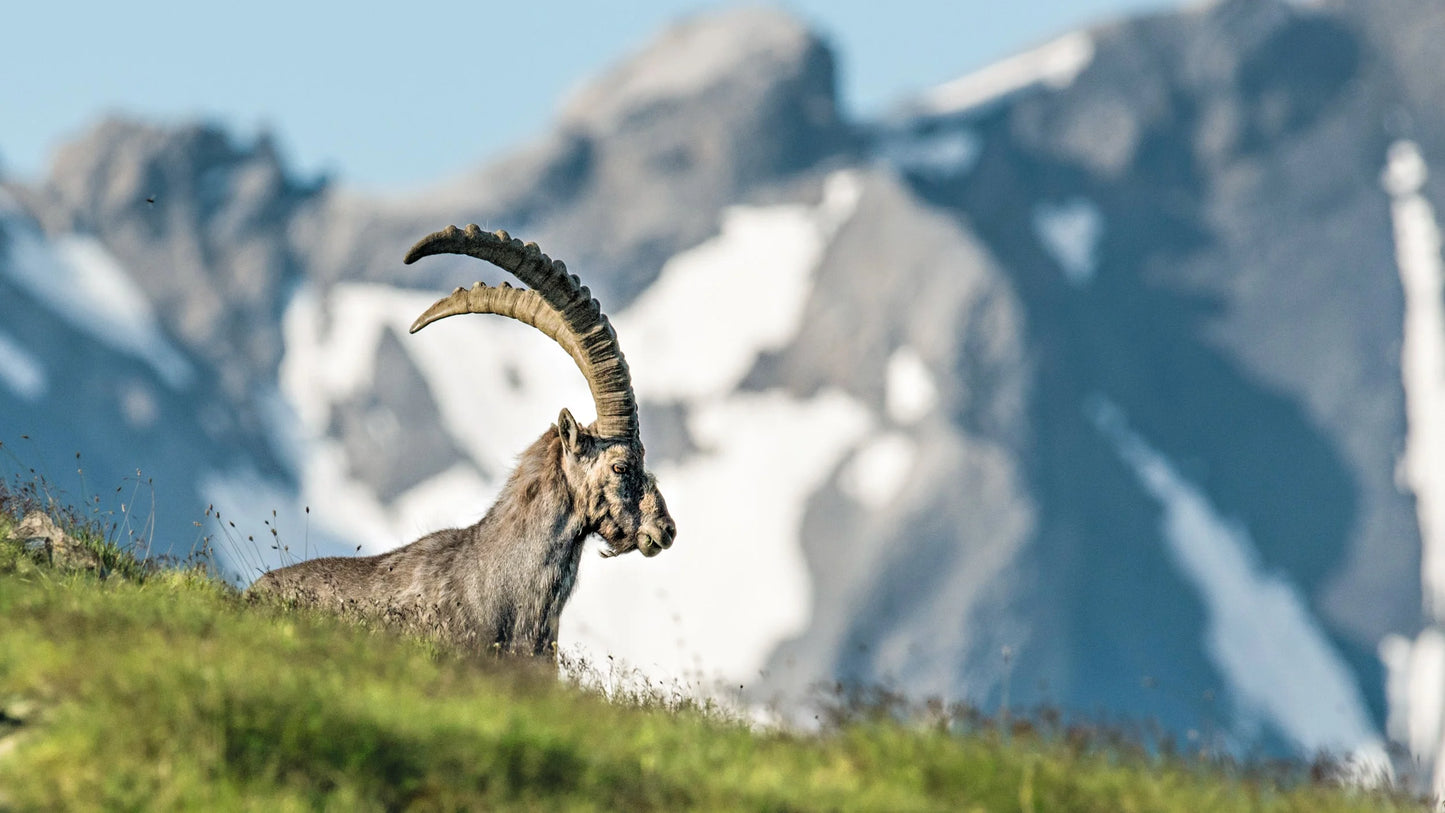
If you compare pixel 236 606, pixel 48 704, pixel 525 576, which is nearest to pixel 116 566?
pixel 236 606

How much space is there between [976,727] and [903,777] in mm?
1215

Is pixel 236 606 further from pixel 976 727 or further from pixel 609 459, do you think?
pixel 976 727

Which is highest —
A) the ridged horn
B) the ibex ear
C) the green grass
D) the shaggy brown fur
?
the ridged horn

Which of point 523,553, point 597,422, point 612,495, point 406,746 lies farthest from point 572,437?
point 406,746

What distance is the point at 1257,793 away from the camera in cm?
917

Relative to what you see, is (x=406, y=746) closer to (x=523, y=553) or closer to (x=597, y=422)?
(x=523, y=553)

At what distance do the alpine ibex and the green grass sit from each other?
3.32 m

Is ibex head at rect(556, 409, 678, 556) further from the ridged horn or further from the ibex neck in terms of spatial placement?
the ridged horn

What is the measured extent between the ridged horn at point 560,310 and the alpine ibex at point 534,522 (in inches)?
0.5

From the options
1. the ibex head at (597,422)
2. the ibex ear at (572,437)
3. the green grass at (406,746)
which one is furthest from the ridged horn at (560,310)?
the green grass at (406,746)

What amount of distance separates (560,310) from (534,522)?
1.95 metres

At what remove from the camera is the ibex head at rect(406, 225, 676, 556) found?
14258 mm

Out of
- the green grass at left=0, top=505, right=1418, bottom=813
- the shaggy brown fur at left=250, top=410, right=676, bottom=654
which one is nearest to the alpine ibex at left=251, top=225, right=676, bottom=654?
the shaggy brown fur at left=250, top=410, right=676, bottom=654

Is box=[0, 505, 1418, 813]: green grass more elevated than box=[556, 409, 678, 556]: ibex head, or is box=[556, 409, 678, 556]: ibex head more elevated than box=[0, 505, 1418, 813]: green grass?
box=[556, 409, 678, 556]: ibex head
